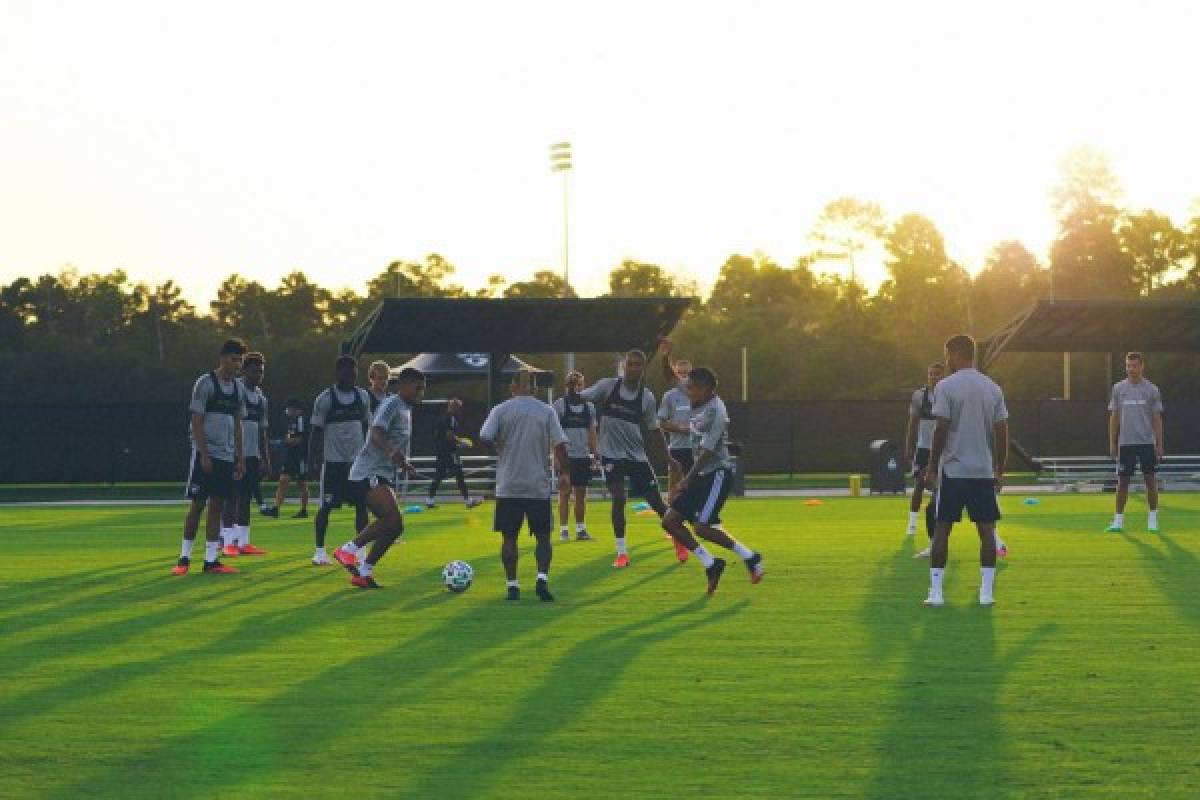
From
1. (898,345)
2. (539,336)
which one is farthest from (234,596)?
(898,345)

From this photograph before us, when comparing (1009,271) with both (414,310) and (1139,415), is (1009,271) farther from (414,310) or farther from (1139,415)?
(1139,415)

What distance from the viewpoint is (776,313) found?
105625 millimetres

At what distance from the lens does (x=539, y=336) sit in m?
38.0

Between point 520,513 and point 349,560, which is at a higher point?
point 520,513

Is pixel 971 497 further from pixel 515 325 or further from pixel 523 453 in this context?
pixel 515 325

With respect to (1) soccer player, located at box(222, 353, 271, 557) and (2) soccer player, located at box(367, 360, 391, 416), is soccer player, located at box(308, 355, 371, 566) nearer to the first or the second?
(2) soccer player, located at box(367, 360, 391, 416)

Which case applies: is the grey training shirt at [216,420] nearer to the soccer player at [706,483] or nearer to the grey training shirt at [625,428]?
the grey training shirt at [625,428]

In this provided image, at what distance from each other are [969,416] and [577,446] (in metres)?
8.60

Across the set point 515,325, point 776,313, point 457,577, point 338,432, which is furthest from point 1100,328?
point 776,313

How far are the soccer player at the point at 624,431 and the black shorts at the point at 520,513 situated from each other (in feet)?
12.8

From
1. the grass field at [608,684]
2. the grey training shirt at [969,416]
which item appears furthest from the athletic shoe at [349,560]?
the grey training shirt at [969,416]

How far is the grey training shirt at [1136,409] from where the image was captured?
65.7ft

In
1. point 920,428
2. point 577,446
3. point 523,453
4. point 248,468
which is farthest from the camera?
point 577,446

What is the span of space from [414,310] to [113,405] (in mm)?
11822
